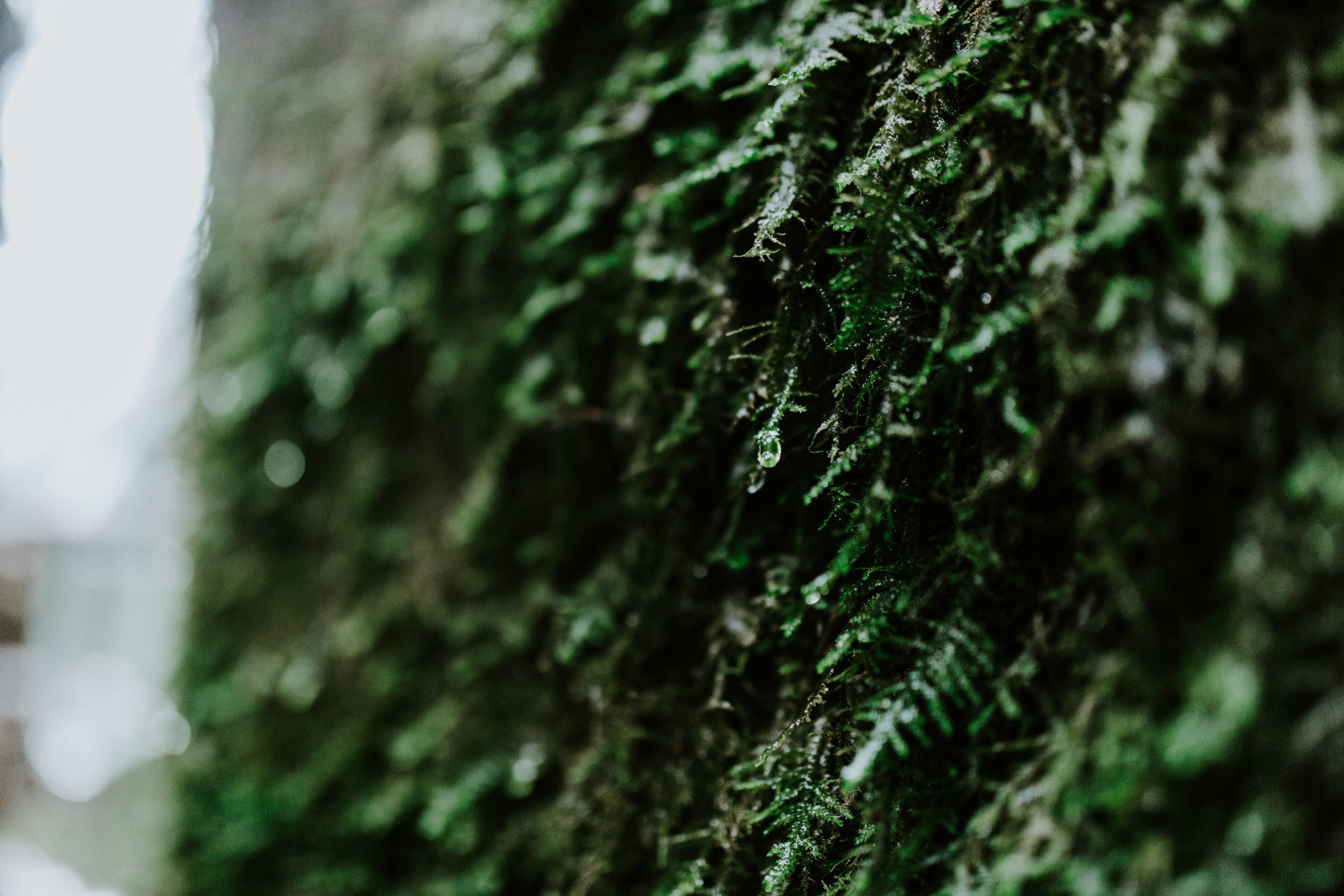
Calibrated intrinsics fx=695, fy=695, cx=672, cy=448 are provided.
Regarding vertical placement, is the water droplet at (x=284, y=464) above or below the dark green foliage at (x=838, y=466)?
above

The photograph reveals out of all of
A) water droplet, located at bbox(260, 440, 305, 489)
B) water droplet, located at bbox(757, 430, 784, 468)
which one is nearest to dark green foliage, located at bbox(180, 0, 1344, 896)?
water droplet, located at bbox(757, 430, 784, 468)

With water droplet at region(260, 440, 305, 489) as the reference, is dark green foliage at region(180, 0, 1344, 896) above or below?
below

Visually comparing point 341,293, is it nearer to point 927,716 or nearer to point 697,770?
point 697,770

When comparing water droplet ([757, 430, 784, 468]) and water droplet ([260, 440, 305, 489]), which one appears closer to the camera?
water droplet ([757, 430, 784, 468])

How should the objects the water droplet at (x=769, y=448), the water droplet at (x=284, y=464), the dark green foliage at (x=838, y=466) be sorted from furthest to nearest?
the water droplet at (x=284, y=464) → the water droplet at (x=769, y=448) → the dark green foliage at (x=838, y=466)

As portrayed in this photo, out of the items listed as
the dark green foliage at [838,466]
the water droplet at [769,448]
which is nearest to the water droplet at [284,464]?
the dark green foliage at [838,466]

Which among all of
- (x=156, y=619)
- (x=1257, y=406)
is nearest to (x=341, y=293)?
(x=1257, y=406)

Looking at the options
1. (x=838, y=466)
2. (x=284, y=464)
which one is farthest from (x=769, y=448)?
(x=284, y=464)

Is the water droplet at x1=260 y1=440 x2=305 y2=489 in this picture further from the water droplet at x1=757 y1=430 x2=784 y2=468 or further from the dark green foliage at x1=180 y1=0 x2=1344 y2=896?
the water droplet at x1=757 y1=430 x2=784 y2=468

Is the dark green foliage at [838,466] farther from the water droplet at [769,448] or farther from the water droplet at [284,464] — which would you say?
the water droplet at [284,464]
